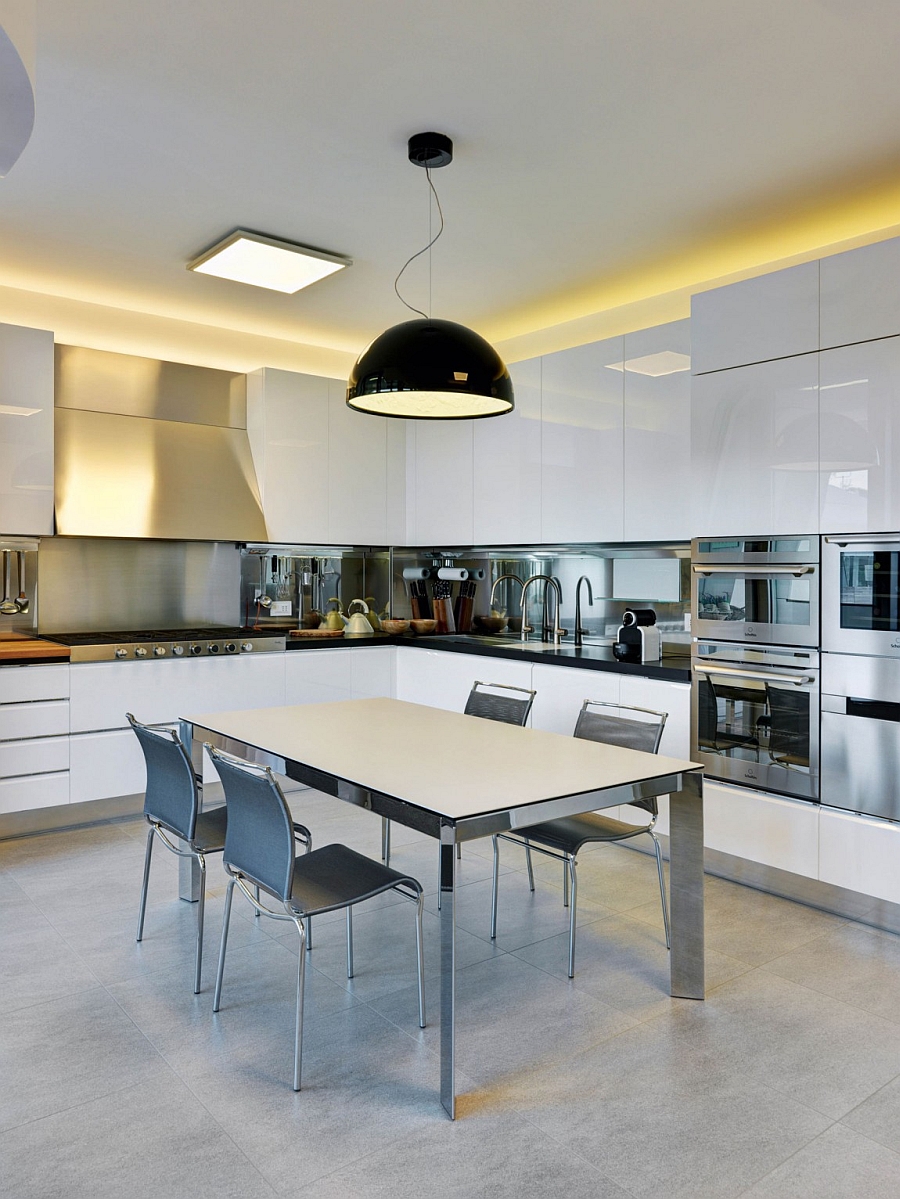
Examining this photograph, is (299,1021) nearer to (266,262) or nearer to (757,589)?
(757,589)

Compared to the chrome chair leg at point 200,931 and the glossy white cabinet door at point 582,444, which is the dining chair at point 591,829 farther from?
the glossy white cabinet door at point 582,444

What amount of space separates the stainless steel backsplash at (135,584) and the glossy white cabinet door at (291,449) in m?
0.46

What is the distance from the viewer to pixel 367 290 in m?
4.50

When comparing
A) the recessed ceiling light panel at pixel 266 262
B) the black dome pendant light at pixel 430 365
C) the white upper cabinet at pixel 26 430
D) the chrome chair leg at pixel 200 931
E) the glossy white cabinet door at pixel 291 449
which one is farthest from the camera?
the glossy white cabinet door at pixel 291 449

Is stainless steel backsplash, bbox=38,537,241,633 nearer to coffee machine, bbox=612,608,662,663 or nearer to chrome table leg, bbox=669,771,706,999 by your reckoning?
coffee machine, bbox=612,608,662,663

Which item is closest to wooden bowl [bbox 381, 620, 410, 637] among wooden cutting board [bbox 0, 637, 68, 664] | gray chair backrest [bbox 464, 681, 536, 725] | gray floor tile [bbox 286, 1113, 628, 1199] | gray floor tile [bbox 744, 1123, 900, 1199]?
gray chair backrest [bbox 464, 681, 536, 725]

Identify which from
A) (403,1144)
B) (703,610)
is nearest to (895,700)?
(703,610)

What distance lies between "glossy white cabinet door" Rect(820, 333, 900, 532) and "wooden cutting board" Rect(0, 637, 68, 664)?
11.3 feet

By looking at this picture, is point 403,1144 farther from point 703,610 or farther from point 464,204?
point 464,204

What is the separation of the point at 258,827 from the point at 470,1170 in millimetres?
955

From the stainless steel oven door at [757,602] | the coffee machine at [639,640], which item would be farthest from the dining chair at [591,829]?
the coffee machine at [639,640]

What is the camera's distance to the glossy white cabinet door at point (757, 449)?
10.6 ft

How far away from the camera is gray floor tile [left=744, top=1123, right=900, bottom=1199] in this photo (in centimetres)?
179

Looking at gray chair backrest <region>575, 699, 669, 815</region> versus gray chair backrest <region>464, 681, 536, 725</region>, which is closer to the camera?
gray chair backrest <region>575, 699, 669, 815</region>
